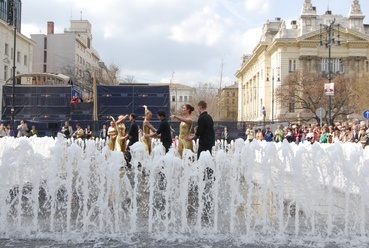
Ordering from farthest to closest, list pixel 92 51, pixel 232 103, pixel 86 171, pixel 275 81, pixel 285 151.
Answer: pixel 232 103 < pixel 92 51 < pixel 275 81 < pixel 285 151 < pixel 86 171

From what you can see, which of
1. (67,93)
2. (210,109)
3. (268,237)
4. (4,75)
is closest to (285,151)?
(268,237)

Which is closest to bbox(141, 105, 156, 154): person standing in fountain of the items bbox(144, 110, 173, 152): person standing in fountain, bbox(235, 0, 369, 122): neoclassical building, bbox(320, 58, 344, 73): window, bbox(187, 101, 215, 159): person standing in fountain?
bbox(144, 110, 173, 152): person standing in fountain

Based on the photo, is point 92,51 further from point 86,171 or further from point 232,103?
point 86,171

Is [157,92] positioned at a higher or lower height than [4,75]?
lower

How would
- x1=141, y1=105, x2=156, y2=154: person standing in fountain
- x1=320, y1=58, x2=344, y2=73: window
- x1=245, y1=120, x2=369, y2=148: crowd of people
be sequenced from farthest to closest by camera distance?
x1=320, y1=58, x2=344, y2=73: window → x1=245, y1=120, x2=369, y2=148: crowd of people → x1=141, y1=105, x2=156, y2=154: person standing in fountain

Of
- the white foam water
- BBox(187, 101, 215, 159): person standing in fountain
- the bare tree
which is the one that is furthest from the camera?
the bare tree

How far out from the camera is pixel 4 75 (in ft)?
184

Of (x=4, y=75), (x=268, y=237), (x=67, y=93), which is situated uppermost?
(x=4, y=75)

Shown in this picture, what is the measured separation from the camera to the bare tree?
5338 centimetres

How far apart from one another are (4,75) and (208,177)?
53.4m

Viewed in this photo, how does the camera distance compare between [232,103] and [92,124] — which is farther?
[232,103]

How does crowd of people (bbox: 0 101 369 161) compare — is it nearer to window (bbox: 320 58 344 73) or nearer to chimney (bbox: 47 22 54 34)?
Answer: window (bbox: 320 58 344 73)

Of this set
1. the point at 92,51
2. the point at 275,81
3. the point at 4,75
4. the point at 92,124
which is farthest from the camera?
the point at 92,51

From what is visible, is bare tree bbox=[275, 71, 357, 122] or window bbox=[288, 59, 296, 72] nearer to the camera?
bare tree bbox=[275, 71, 357, 122]
